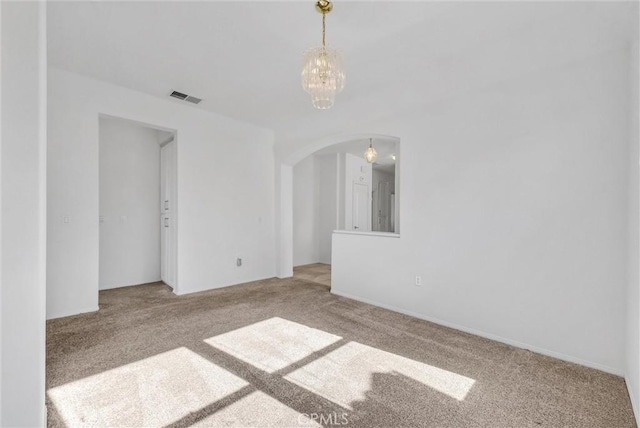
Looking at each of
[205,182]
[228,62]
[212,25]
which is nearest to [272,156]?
[205,182]

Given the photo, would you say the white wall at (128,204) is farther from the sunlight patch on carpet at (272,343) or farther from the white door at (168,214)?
the sunlight patch on carpet at (272,343)

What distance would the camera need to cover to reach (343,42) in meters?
2.68

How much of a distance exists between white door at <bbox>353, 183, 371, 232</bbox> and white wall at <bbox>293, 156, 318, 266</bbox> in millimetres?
992

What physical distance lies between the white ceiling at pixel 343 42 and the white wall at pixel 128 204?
1.36 meters

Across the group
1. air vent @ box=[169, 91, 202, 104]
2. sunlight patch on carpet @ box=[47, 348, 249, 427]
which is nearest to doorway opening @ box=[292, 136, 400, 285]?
air vent @ box=[169, 91, 202, 104]

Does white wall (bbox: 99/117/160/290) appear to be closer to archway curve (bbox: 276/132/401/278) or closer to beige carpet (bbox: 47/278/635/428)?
beige carpet (bbox: 47/278/635/428)

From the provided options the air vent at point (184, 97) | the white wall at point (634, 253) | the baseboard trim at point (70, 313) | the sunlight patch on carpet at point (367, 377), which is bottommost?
the sunlight patch on carpet at point (367, 377)

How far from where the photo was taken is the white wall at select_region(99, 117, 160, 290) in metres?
4.54

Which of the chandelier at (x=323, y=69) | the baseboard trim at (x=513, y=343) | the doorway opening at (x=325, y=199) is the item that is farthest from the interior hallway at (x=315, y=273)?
the chandelier at (x=323, y=69)

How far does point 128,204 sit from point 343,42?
4180mm

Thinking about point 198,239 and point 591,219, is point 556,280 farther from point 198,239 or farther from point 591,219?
point 198,239

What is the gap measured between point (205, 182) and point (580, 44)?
14.9 feet

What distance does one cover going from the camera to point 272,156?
5.50 meters

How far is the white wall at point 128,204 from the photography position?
14.9ft
